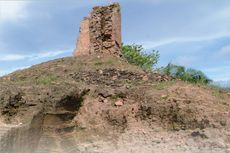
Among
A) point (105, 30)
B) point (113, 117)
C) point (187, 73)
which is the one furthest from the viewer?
point (187, 73)

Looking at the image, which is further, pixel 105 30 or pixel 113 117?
pixel 105 30

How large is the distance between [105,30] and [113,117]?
5.52 metres

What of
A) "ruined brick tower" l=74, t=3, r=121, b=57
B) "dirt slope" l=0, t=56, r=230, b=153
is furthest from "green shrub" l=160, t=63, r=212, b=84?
"dirt slope" l=0, t=56, r=230, b=153

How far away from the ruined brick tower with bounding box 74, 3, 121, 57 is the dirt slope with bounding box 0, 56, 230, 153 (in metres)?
3.88

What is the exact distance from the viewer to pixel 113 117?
1129 cm

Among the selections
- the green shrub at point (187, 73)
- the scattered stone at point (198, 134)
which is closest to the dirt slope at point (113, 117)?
the scattered stone at point (198, 134)

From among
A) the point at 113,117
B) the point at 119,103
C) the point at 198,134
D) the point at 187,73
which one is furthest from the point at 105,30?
the point at 187,73

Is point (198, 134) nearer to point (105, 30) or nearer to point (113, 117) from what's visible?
point (113, 117)

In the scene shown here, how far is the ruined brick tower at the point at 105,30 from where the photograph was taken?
16.0 meters

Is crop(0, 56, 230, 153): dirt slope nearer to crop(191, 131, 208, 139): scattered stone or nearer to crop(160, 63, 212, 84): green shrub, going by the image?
crop(191, 131, 208, 139): scattered stone

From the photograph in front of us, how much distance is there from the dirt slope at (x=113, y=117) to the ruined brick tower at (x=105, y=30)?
388 centimetres

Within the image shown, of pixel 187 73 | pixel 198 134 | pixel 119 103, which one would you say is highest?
pixel 187 73

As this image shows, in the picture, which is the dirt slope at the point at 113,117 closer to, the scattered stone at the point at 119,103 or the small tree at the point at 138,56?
the scattered stone at the point at 119,103

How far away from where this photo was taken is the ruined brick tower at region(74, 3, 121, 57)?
52.5ft
